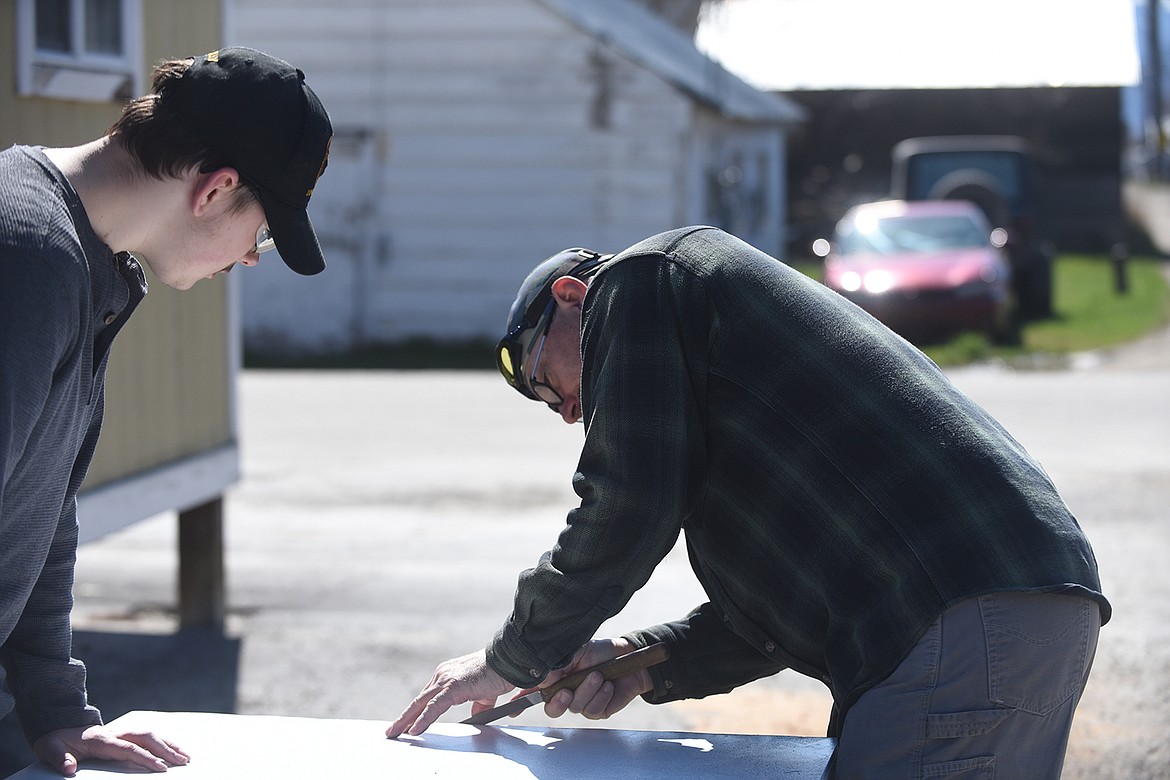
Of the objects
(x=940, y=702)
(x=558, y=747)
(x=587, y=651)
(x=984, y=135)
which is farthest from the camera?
(x=984, y=135)

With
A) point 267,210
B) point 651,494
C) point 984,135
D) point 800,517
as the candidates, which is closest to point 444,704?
point 651,494

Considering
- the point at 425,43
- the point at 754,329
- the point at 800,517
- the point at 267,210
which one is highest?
the point at 425,43

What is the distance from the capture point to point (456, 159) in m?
17.3

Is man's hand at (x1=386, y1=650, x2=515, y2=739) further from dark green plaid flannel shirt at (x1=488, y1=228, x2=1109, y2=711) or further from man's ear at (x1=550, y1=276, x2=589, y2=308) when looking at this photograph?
man's ear at (x1=550, y1=276, x2=589, y2=308)

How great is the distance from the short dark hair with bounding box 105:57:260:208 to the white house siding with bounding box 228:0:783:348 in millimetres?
14860

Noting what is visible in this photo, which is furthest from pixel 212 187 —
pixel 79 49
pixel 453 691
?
pixel 79 49

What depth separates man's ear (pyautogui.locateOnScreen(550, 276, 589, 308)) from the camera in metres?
2.58

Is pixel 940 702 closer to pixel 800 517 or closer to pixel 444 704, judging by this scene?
pixel 800 517

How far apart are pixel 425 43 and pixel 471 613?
12.6 meters

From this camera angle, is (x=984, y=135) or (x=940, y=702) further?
(x=984, y=135)

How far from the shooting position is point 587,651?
274 centimetres

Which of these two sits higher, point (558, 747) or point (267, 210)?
point (267, 210)

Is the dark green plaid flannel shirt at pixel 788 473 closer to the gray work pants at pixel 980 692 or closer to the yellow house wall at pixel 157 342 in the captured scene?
the gray work pants at pixel 980 692

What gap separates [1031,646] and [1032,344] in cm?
1472
